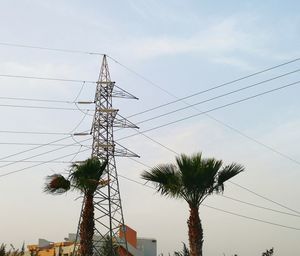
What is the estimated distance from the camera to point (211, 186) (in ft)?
71.3

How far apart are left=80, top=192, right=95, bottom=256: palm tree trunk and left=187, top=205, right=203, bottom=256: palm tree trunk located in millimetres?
4287

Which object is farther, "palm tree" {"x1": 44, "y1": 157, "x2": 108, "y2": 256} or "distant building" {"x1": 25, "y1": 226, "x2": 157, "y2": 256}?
"distant building" {"x1": 25, "y1": 226, "x2": 157, "y2": 256}

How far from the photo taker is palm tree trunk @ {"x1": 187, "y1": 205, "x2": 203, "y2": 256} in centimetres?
2119

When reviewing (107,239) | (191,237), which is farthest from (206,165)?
(107,239)

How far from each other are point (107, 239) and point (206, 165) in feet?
49.5

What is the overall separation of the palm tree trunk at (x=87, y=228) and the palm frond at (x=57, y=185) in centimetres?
104

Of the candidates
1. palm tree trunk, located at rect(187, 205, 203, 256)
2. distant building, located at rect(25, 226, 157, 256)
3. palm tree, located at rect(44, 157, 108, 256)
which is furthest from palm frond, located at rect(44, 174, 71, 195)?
distant building, located at rect(25, 226, 157, 256)

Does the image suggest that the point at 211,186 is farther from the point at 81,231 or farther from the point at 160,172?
the point at 81,231

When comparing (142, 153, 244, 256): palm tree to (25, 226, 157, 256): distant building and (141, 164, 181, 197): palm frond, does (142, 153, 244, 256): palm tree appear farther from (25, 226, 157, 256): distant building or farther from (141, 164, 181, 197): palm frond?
(25, 226, 157, 256): distant building

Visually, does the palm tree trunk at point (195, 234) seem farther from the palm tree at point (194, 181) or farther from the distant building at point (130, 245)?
the distant building at point (130, 245)

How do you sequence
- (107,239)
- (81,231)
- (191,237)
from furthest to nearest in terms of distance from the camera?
(107,239), (81,231), (191,237)

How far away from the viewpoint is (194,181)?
21375mm

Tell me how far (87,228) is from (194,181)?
5.12 metres

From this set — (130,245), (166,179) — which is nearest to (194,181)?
(166,179)
